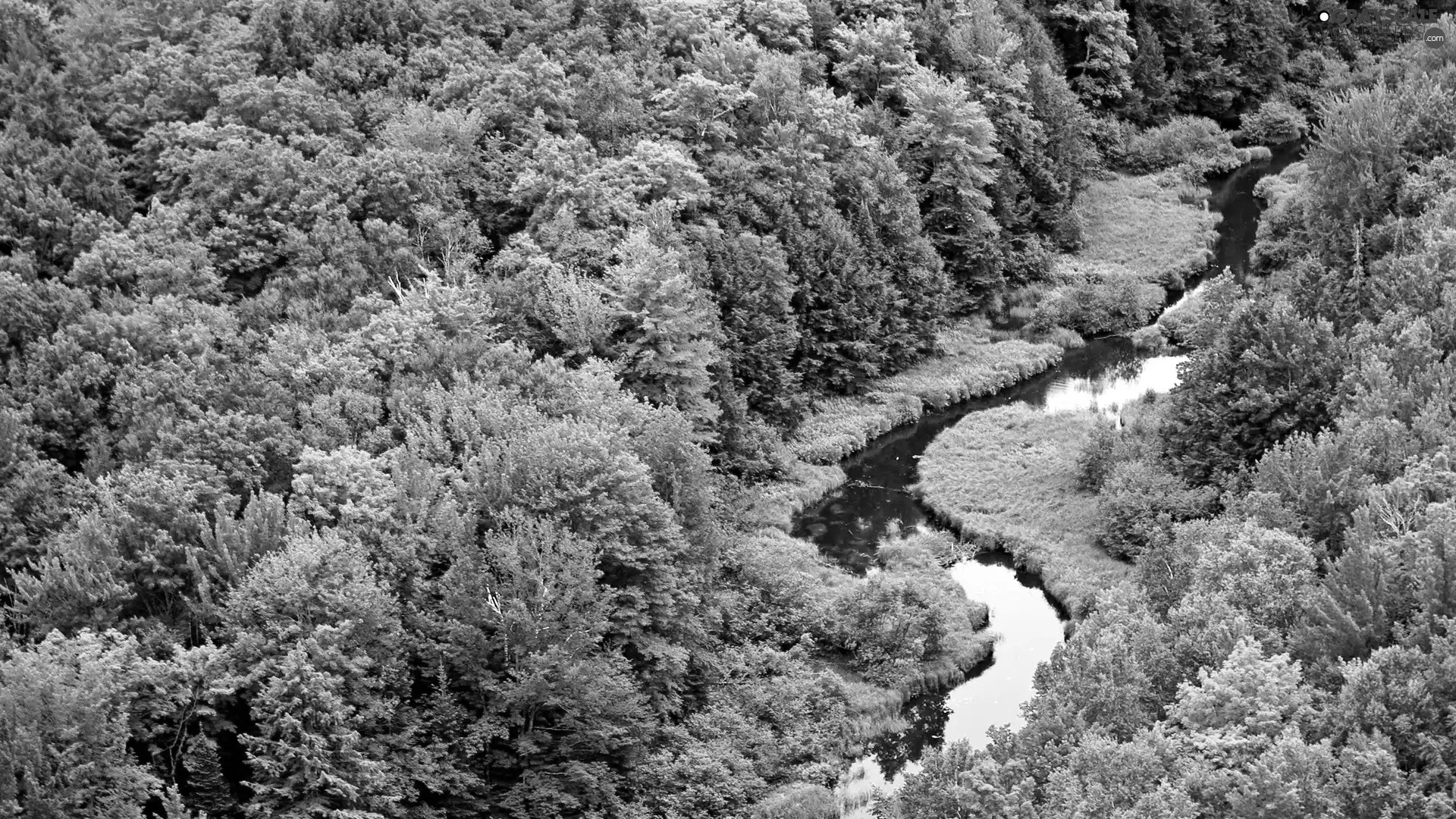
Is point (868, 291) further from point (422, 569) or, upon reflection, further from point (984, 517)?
point (422, 569)

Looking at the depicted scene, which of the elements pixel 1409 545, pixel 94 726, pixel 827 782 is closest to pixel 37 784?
pixel 94 726

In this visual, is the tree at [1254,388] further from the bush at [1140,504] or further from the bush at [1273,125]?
the bush at [1273,125]

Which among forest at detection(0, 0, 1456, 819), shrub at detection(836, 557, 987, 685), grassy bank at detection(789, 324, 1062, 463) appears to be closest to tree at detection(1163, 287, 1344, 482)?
forest at detection(0, 0, 1456, 819)

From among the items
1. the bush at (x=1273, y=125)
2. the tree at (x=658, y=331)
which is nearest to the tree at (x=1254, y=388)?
the tree at (x=658, y=331)

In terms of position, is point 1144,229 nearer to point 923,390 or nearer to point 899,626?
point 923,390

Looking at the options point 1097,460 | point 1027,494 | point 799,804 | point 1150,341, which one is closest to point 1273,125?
point 1150,341
